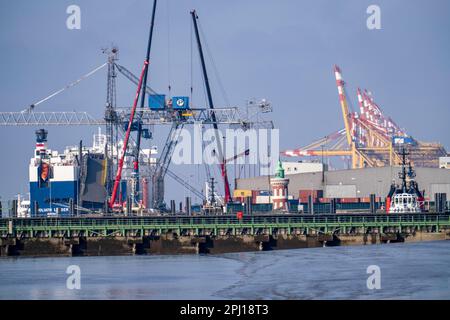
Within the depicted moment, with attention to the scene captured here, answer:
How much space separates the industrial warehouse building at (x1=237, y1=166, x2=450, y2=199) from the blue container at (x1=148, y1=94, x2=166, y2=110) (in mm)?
45167

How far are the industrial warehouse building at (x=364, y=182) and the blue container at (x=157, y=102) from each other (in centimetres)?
4517

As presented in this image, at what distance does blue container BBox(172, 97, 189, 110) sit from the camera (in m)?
139

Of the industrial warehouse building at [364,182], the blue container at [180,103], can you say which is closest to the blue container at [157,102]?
the blue container at [180,103]

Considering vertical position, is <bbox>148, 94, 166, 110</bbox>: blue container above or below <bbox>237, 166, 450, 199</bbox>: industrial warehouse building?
above

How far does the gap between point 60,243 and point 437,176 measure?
89738 millimetres

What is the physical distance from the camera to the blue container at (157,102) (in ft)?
460

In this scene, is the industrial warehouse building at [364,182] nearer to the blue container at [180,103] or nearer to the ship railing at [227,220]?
the blue container at [180,103]

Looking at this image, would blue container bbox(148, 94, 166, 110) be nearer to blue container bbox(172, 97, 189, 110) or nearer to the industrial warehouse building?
blue container bbox(172, 97, 189, 110)

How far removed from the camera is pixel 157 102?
461 feet

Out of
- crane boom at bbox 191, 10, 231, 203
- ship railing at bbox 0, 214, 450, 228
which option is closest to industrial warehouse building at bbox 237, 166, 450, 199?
crane boom at bbox 191, 10, 231, 203
